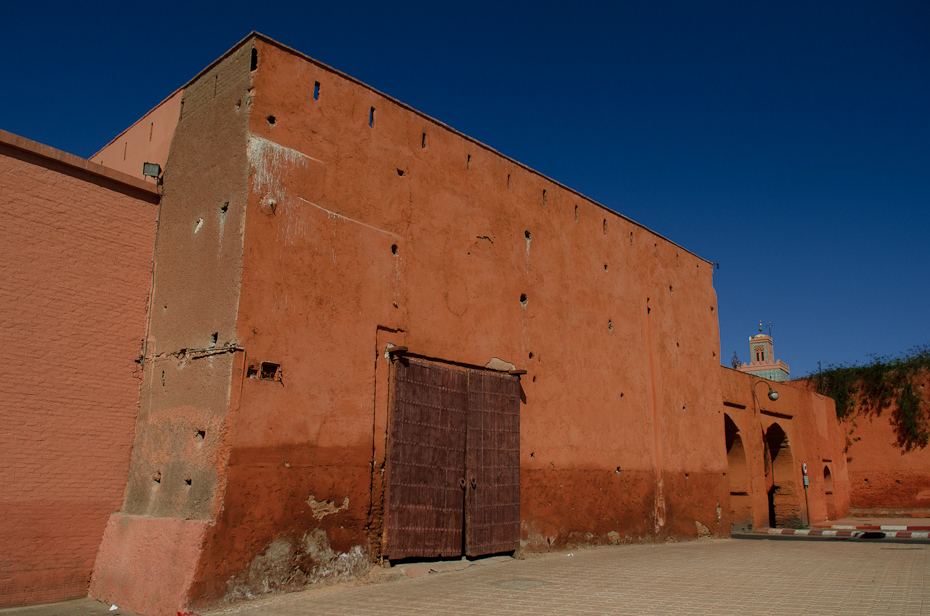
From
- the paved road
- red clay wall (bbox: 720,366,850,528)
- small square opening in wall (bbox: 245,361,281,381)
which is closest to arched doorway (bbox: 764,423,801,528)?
red clay wall (bbox: 720,366,850,528)

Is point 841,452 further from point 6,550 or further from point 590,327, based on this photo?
point 6,550

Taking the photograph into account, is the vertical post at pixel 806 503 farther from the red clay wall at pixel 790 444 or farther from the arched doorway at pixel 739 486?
the arched doorway at pixel 739 486

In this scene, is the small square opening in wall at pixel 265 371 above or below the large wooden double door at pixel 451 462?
above

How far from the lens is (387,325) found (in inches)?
333

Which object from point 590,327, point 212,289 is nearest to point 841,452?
point 590,327

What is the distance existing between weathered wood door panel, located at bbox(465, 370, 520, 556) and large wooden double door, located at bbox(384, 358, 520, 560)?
13mm

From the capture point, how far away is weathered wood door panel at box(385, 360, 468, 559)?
8156 millimetres

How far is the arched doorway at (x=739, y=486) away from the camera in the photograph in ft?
55.1

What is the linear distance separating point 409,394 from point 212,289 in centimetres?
261

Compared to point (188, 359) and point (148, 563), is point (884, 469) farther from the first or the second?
point (148, 563)

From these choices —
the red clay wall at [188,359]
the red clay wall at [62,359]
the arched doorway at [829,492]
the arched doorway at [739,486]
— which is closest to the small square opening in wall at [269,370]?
the red clay wall at [188,359]

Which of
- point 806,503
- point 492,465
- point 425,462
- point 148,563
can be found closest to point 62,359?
point 148,563

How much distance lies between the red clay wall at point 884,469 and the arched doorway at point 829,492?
2018 mm

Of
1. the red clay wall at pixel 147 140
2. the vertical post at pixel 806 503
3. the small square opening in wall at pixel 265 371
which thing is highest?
the red clay wall at pixel 147 140
